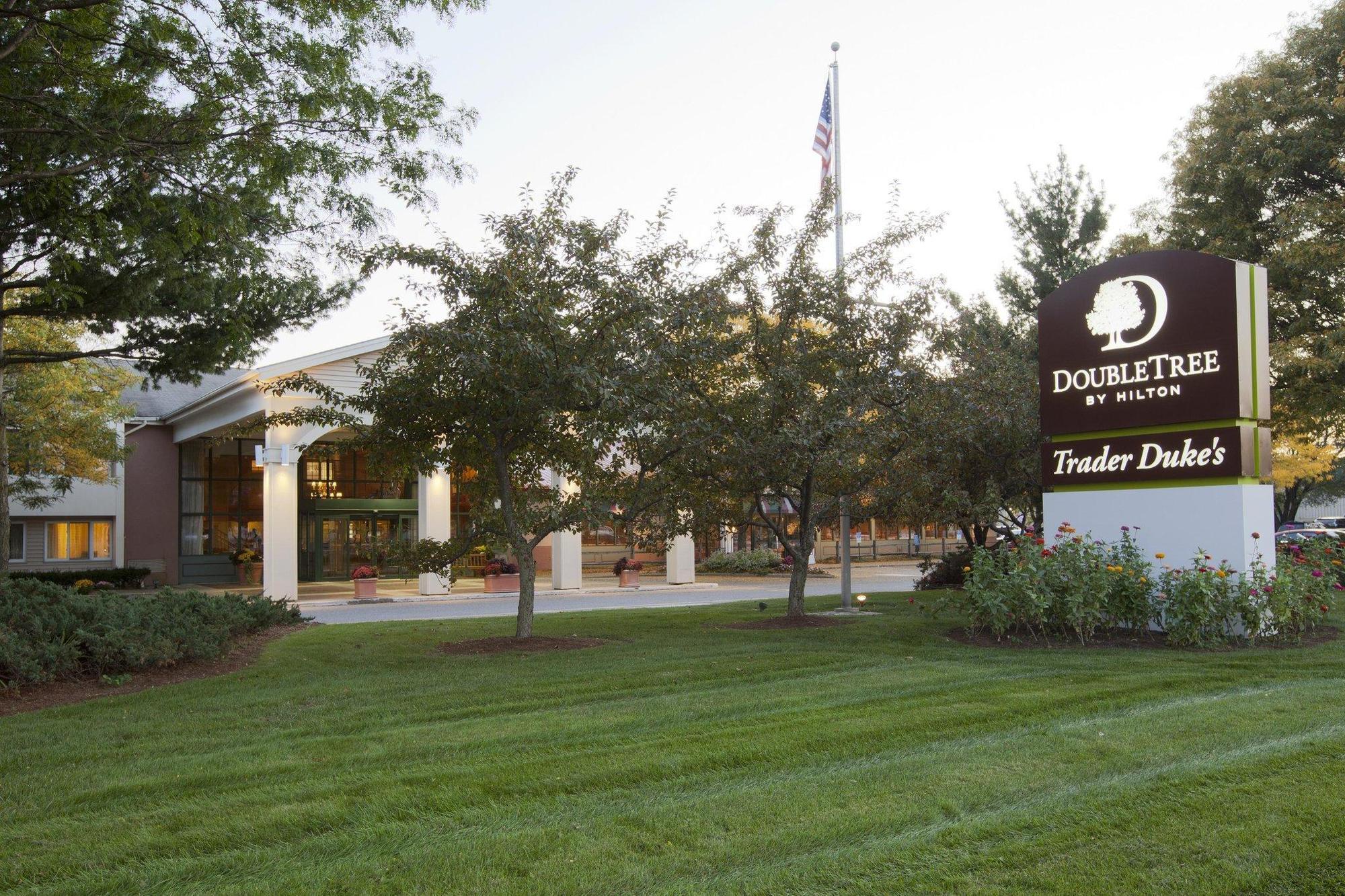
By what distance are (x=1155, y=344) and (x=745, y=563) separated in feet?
73.3

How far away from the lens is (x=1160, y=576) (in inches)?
462

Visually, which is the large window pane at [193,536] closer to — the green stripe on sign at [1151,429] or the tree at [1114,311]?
the green stripe on sign at [1151,429]

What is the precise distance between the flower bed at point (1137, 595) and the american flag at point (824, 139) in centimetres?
1023

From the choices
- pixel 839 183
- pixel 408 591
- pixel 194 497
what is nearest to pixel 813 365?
pixel 839 183

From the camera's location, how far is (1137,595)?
11.3 metres

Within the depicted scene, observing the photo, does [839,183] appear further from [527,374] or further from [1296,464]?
[1296,464]

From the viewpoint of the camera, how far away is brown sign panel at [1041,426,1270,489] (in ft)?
37.5

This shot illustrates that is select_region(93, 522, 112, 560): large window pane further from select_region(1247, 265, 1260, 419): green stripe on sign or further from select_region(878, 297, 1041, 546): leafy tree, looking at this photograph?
select_region(1247, 265, 1260, 419): green stripe on sign

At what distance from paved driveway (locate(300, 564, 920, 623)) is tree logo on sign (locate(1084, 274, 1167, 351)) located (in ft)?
32.1

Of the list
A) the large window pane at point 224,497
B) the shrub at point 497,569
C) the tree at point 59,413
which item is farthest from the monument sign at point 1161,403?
the large window pane at point 224,497

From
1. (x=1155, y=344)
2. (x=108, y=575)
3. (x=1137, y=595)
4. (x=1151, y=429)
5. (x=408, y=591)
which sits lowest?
(x=408, y=591)

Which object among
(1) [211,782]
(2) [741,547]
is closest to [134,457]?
(2) [741,547]

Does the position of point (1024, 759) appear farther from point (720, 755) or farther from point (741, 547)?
point (741, 547)

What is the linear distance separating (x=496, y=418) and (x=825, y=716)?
248 inches
